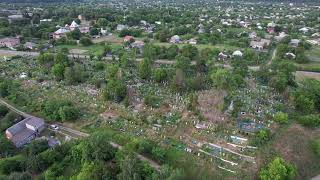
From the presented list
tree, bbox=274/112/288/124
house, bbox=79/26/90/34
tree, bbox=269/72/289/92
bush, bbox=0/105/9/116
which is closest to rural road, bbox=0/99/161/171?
bush, bbox=0/105/9/116

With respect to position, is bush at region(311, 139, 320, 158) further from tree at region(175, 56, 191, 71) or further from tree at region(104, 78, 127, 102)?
tree at region(104, 78, 127, 102)

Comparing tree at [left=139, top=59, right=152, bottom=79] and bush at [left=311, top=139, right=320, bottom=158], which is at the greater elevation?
tree at [left=139, top=59, right=152, bottom=79]

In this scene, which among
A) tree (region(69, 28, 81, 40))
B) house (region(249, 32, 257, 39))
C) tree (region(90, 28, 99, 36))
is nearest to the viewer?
house (region(249, 32, 257, 39))

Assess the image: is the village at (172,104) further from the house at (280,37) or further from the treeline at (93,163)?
the house at (280,37)

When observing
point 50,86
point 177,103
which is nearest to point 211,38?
point 177,103

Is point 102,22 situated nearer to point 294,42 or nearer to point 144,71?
point 144,71

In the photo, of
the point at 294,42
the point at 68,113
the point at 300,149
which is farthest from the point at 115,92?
the point at 294,42

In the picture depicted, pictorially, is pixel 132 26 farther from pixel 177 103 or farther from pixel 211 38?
pixel 177 103
